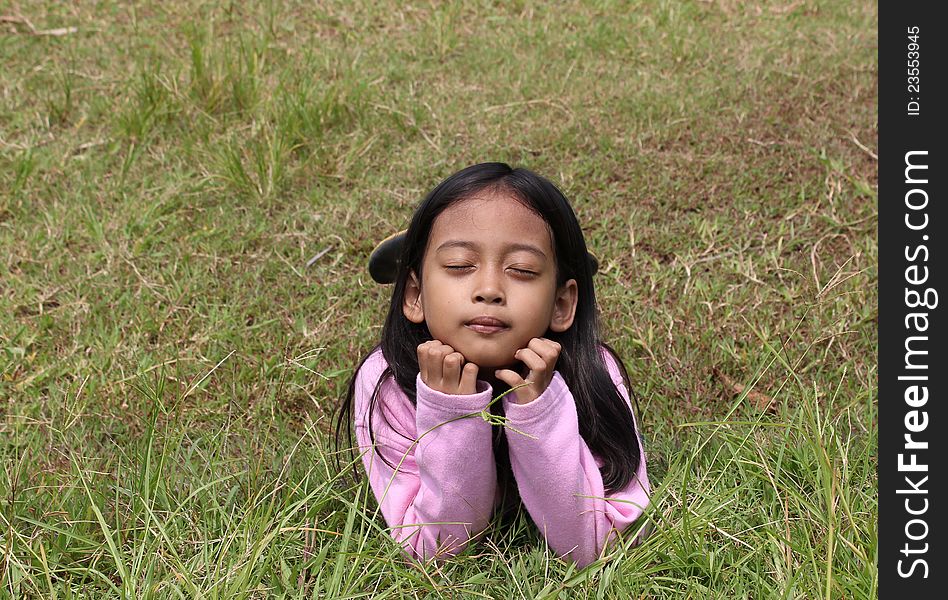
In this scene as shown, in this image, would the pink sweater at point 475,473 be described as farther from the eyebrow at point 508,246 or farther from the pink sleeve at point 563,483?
the eyebrow at point 508,246

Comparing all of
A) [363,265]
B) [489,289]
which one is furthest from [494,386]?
[363,265]

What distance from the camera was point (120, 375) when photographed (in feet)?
10.1

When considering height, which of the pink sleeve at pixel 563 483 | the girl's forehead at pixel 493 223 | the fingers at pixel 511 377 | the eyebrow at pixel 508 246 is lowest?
the pink sleeve at pixel 563 483

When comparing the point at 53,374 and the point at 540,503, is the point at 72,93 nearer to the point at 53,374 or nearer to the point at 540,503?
the point at 53,374

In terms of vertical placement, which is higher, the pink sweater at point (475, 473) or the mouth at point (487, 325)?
the mouth at point (487, 325)

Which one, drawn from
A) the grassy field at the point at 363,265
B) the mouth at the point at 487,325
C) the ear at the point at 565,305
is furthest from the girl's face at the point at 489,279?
the grassy field at the point at 363,265

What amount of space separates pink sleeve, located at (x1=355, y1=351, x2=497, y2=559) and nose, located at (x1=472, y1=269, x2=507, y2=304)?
0.19 metres

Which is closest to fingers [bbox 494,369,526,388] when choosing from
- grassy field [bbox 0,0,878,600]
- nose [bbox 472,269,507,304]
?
nose [bbox 472,269,507,304]

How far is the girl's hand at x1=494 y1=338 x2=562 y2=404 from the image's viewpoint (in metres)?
2.02

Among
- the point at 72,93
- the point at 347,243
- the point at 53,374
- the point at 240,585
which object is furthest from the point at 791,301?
the point at 72,93

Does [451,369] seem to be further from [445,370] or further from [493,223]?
[493,223]

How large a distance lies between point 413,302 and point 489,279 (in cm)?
33

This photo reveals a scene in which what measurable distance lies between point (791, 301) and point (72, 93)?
3480 millimetres

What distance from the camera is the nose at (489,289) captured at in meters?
2.05
